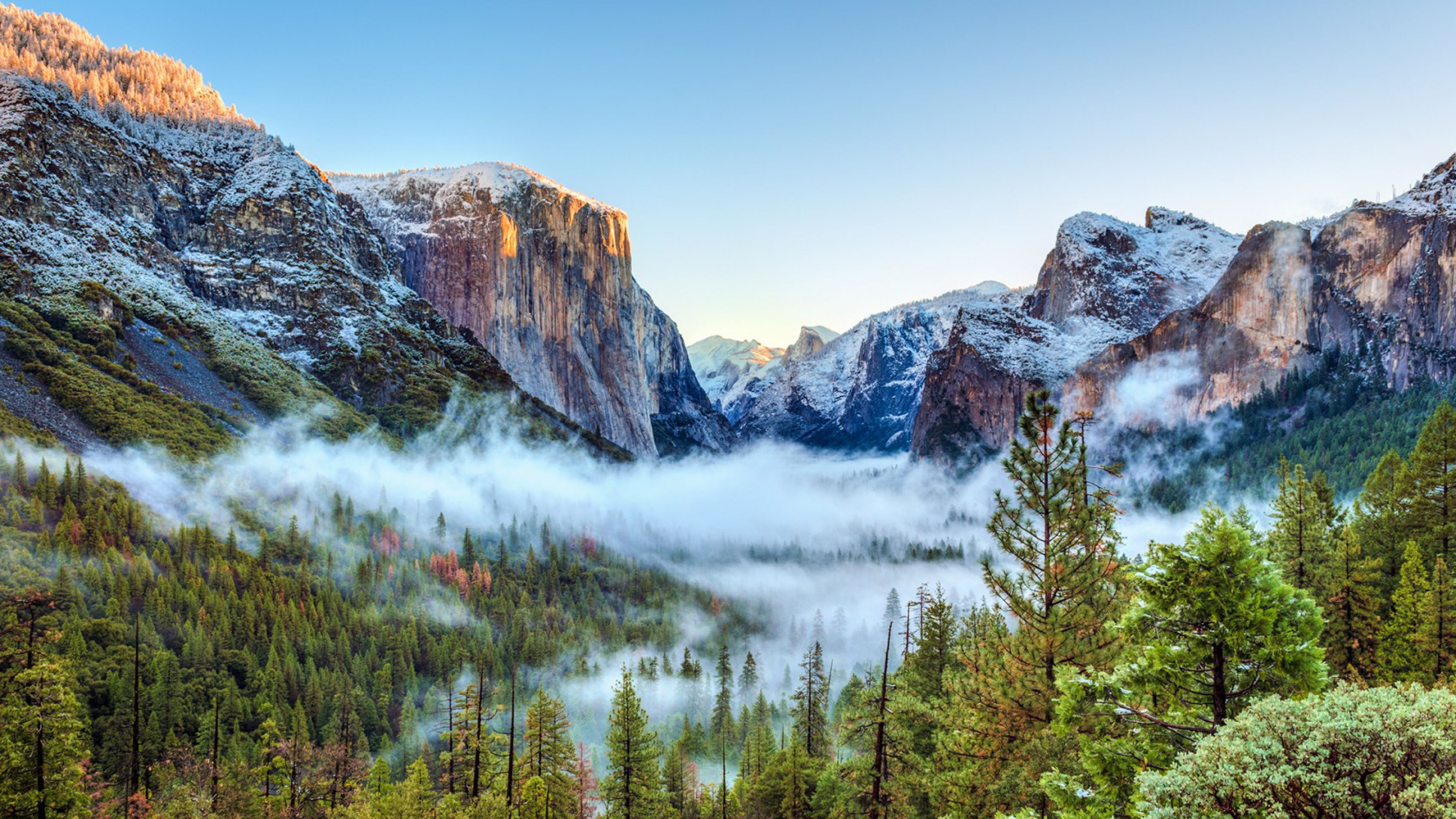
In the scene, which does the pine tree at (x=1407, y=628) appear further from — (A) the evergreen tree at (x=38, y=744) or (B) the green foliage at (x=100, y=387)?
(B) the green foliage at (x=100, y=387)

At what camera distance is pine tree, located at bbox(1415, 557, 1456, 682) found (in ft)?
97.0

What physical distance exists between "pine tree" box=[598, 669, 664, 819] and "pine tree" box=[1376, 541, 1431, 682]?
1404 inches

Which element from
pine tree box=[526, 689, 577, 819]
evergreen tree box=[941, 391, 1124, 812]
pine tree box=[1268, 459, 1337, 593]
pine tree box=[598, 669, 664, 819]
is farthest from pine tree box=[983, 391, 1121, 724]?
pine tree box=[526, 689, 577, 819]

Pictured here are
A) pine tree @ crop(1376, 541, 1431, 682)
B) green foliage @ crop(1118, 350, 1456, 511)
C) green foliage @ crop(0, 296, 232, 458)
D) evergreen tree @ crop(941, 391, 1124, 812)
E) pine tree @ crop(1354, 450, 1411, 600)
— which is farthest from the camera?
green foliage @ crop(0, 296, 232, 458)

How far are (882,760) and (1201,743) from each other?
24135 mm

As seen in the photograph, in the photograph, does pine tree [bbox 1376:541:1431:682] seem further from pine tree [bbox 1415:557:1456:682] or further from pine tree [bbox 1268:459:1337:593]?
pine tree [bbox 1268:459:1337:593]

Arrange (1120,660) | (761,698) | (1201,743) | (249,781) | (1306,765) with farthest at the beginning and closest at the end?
(761,698) < (249,781) < (1120,660) < (1201,743) < (1306,765)

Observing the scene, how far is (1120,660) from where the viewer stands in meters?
20.1

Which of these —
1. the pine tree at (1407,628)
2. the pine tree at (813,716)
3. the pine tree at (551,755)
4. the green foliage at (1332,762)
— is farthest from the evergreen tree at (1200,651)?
the pine tree at (813,716)

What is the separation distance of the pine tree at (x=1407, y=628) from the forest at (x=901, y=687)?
6.7 inches

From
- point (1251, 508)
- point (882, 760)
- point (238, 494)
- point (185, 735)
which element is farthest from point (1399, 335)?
point (238, 494)

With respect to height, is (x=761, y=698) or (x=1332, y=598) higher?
(x=1332, y=598)

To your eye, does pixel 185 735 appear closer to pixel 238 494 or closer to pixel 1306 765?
pixel 238 494

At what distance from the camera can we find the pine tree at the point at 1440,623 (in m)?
29.6
